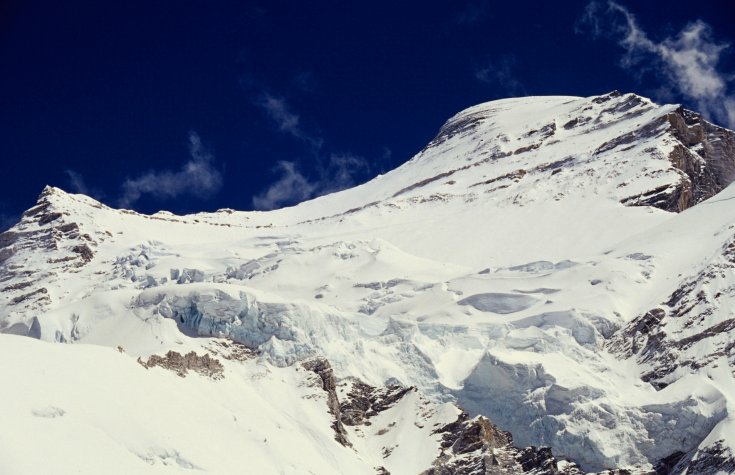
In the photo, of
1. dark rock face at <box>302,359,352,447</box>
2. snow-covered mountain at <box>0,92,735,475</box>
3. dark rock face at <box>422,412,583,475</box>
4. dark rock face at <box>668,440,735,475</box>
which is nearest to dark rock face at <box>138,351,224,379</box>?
snow-covered mountain at <box>0,92,735,475</box>

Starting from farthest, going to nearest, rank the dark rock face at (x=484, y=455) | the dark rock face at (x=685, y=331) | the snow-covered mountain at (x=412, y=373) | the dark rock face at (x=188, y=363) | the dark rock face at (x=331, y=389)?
1. the dark rock face at (x=685, y=331)
2. the dark rock face at (x=331, y=389)
3. the dark rock face at (x=188, y=363)
4. the dark rock face at (x=484, y=455)
5. the snow-covered mountain at (x=412, y=373)

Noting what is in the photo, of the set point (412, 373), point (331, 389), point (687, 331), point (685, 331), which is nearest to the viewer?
point (331, 389)

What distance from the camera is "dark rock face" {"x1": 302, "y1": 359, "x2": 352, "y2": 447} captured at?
136m

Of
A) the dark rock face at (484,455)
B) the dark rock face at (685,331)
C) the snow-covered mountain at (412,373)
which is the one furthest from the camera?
the dark rock face at (685,331)

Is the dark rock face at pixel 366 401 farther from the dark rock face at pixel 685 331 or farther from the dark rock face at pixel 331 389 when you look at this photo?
the dark rock face at pixel 685 331

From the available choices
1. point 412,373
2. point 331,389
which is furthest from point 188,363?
point 412,373

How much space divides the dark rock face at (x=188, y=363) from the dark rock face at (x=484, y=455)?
23159 mm

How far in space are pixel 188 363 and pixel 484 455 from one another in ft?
99.5

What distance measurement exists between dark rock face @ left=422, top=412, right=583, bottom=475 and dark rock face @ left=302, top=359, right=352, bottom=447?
9360 millimetres

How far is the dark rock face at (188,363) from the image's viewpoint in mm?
132750

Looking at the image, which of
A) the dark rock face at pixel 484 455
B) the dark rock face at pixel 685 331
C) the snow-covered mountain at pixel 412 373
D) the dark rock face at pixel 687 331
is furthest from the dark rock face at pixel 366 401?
the dark rock face at pixel 687 331

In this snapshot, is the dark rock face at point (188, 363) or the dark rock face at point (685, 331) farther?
the dark rock face at point (685, 331)

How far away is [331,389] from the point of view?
14275cm

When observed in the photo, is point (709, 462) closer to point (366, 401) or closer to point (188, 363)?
point (366, 401)
